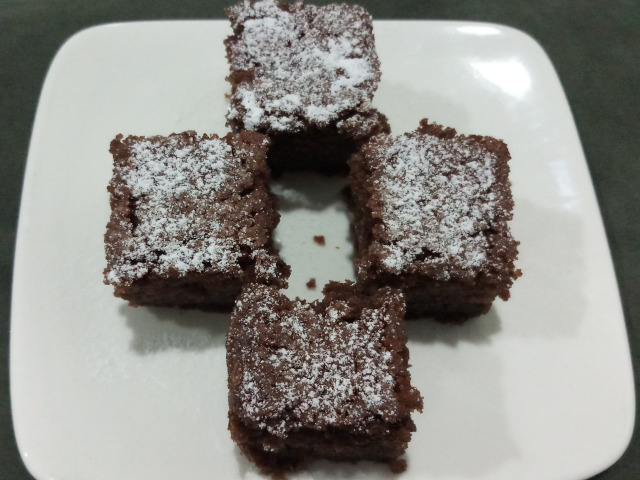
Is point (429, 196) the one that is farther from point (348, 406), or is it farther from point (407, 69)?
point (407, 69)

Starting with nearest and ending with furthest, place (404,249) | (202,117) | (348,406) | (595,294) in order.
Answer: (348,406), (404,249), (595,294), (202,117)

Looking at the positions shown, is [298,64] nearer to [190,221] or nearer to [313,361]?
[190,221]

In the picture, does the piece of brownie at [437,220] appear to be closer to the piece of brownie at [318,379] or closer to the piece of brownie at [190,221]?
the piece of brownie at [318,379]

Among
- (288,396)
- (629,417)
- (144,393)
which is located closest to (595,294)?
(629,417)

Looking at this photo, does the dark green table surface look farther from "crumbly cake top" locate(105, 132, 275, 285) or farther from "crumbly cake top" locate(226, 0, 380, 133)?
"crumbly cake top" locate(226, 0, 380, 133)

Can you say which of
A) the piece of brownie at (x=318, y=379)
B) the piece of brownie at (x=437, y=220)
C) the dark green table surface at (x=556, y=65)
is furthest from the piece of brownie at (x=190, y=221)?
the dark green table surface at (x=556, y=65)

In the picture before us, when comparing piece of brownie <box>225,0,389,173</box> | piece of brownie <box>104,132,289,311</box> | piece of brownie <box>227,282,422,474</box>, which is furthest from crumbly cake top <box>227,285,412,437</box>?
piece of brownie <box>225,0,389,173</box>

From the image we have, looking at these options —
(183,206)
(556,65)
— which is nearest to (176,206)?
(183,206)
